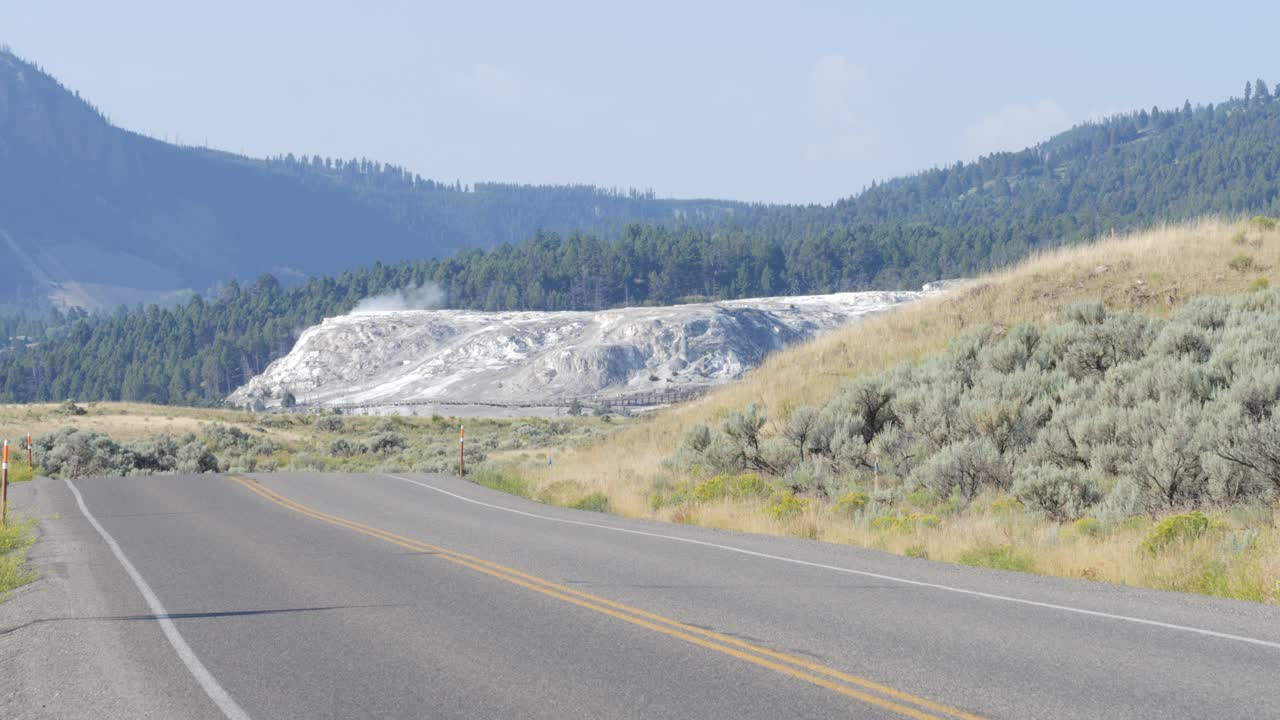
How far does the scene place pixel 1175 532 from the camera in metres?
11.1

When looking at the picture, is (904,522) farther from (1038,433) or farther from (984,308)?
(984,308)

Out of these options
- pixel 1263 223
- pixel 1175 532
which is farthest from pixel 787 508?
pixel 1263 223

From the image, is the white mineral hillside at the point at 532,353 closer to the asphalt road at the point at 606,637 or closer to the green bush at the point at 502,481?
the green bush at the point at 502,481

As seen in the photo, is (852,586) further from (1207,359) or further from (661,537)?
(1207,359)

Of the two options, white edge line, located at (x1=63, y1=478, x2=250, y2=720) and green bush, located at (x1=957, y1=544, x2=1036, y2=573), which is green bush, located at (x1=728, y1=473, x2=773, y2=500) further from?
white edge line, located at (x1=63, y1=478, x2=250, y2=720)

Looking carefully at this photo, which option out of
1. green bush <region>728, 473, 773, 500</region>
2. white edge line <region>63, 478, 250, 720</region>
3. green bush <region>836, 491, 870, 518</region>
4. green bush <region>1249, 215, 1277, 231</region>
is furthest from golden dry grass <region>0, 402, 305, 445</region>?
→ green bush <region>1249, 215, 1277, 231</region>

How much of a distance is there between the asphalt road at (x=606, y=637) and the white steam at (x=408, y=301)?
175 metres

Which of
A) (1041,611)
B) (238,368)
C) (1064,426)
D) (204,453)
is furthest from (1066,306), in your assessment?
(238,368)

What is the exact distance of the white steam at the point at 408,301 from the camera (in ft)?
610

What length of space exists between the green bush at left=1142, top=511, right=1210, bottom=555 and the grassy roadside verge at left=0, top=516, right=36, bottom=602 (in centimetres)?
1128

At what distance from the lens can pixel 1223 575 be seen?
9.61 meters

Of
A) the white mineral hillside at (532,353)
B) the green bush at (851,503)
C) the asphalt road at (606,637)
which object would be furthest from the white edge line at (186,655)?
the white mineral hillside at (532,353)

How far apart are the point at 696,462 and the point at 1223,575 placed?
43.0 feet

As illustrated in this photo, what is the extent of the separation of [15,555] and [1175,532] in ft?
43.9
